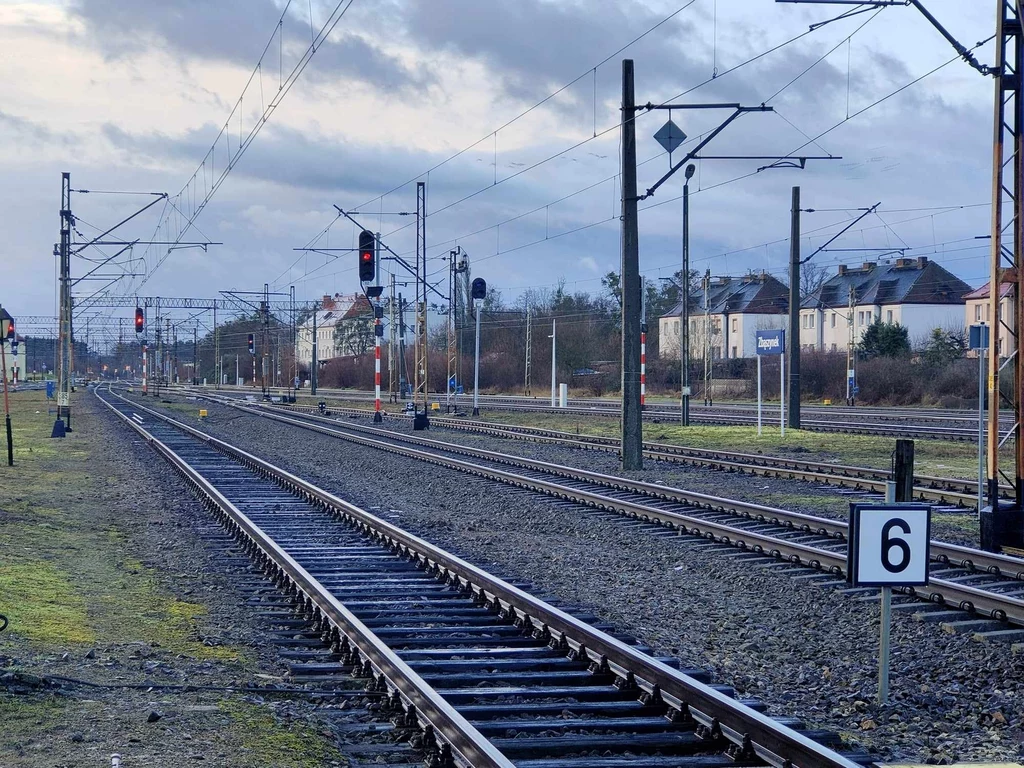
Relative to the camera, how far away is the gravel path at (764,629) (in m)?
6.83

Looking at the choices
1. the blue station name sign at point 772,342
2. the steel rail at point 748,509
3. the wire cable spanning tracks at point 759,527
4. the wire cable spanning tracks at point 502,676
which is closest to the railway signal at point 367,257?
the steel rail at point 748,509

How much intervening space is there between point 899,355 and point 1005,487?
46.0 meters

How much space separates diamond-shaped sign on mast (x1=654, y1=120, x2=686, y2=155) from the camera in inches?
840

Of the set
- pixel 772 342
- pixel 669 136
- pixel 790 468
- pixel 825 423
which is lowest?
pixel 790 468

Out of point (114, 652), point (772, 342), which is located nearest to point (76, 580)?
point (114, 652)

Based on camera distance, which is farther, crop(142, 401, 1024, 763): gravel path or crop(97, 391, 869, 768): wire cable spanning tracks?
crop(142, 401, 1024, 763): gravel path

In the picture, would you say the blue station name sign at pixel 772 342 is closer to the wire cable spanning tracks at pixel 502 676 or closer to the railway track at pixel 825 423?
the railway track at pixel 825 423

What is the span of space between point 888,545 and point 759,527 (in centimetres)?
764

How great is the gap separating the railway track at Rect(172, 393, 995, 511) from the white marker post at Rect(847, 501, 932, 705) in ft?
17.0

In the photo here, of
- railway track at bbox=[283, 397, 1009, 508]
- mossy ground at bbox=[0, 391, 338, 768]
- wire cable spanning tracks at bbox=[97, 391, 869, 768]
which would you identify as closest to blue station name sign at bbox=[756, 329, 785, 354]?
railway track at bbox=[283, 397, 1009, 508]

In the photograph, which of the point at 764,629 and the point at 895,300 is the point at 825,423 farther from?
the point at 895,300

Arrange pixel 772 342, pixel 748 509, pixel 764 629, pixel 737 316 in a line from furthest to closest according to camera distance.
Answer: pixel 737 316
pixel 772 342
pixel 748 509
pixel 764 629

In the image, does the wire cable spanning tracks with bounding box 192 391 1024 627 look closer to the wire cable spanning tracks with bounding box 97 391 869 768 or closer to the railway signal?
the wire cable spanning tracks with bounding box 97 391 869 768

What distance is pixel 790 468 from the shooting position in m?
22.5
